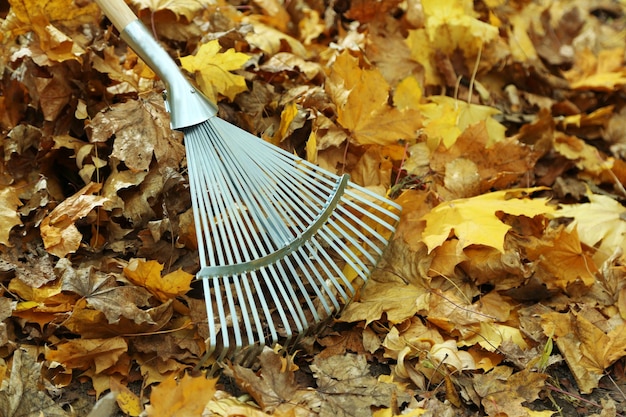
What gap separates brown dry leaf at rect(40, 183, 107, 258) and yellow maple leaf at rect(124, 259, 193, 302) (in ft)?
0.54

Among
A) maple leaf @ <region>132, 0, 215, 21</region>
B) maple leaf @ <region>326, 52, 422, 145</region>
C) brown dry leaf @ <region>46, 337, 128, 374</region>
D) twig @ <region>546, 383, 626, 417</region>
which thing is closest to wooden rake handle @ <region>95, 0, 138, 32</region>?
maple leaf @ <region>132, 0, 215, 21</region>

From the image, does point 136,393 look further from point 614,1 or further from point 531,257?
point 614,1

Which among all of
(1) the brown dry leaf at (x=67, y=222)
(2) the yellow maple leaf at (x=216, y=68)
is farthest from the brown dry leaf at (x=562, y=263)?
(1) the brown dry leaf at (x=67, y=222)

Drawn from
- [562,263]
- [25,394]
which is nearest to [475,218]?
[562,263]

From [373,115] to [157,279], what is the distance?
739mm

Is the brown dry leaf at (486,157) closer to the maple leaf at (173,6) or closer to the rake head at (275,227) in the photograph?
the rake head at (275,227)

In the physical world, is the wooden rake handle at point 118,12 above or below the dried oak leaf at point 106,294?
above

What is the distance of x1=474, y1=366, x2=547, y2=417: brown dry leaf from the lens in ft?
5.19

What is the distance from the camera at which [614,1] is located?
3.13m

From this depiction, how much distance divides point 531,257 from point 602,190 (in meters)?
0.53

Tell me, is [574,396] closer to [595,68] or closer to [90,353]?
[90,353]

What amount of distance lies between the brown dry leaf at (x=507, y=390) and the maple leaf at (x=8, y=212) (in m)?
1.15

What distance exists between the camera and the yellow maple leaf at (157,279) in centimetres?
162

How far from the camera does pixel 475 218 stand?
1851mm
